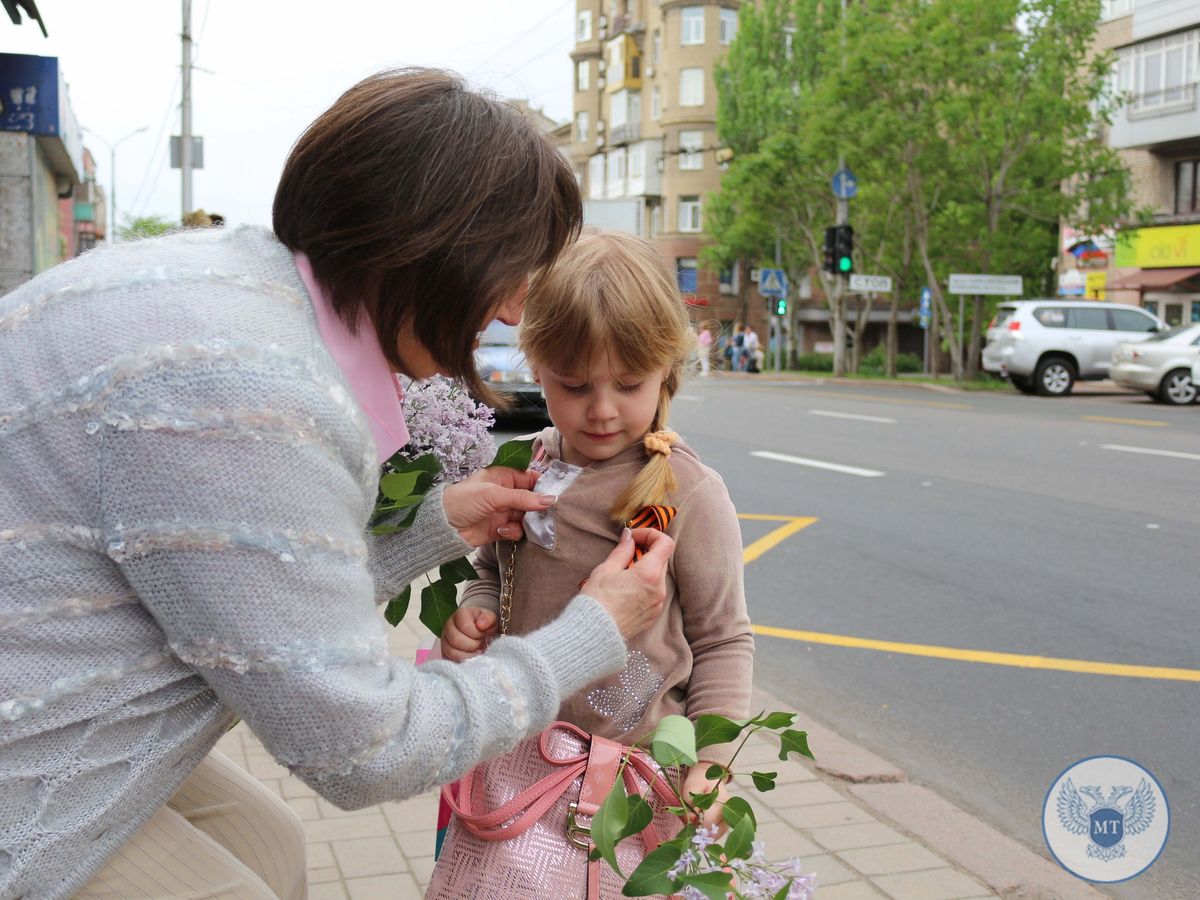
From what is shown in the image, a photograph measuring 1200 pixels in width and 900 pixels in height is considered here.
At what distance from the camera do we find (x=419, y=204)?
1.58 m

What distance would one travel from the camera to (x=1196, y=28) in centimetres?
3275

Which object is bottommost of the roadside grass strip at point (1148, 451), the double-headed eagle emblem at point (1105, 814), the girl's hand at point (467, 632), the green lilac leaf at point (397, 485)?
the roadside grass strip at point (1148, 451)

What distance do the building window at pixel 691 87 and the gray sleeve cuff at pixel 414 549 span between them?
5814cm

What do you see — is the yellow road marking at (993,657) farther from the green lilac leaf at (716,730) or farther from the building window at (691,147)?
the building window at (691,147)

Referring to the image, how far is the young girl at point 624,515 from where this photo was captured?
6.94ft

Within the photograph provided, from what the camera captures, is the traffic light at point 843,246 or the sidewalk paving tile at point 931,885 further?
the traffic light at point 843,246

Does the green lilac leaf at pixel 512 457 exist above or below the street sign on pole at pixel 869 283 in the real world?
below

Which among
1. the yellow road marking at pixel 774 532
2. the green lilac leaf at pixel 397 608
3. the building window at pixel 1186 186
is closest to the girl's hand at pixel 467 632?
the green lilac leaf at pixel 397 608

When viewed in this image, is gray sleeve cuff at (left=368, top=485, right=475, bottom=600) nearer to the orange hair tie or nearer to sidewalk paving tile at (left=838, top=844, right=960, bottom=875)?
the orange hair tie

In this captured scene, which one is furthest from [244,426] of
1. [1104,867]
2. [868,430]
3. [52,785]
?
[868,430]

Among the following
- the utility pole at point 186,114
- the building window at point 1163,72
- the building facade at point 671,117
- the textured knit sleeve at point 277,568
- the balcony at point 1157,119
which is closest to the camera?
the textured knit sleeve at point 277,568

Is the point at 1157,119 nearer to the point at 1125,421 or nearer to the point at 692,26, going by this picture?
the point at 1125,421

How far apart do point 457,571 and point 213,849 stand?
616mm

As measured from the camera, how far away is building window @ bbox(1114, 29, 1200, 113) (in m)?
32.8
